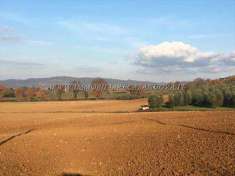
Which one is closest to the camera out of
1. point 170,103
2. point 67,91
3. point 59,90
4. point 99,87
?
point 170,103

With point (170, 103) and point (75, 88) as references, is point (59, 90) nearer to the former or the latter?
point (75, 88)

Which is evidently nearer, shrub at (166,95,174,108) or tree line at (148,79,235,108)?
tree line at (148,79,235,108)

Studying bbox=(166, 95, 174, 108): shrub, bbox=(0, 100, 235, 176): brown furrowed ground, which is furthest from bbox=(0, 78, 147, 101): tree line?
bbox=(0, 100, 235, 176): brown furrowed ground

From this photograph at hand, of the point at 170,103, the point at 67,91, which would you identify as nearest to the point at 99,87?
the point at 67,91

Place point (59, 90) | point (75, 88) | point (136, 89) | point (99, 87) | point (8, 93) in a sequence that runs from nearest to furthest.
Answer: point (136, 89), point (59, 90), point (75, 88), point (8, 93), point (99, 87)

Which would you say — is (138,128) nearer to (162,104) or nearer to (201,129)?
(201,129)

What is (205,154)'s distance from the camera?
13.7 meters

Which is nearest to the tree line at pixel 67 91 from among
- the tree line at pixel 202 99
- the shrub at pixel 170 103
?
the tree line at pixel 202 99

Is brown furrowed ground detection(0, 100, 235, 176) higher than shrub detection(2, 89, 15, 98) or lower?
higher

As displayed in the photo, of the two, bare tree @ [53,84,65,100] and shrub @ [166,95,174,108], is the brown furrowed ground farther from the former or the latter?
bare tree @ [53,84,65,100]

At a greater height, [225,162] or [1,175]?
[225,162]

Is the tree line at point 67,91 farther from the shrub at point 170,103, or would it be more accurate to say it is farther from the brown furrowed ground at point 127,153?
the brown furrowed ground at point 127,153

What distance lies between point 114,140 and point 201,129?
14.1 ft

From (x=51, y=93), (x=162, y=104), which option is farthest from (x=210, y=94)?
(x=51, y=93)
